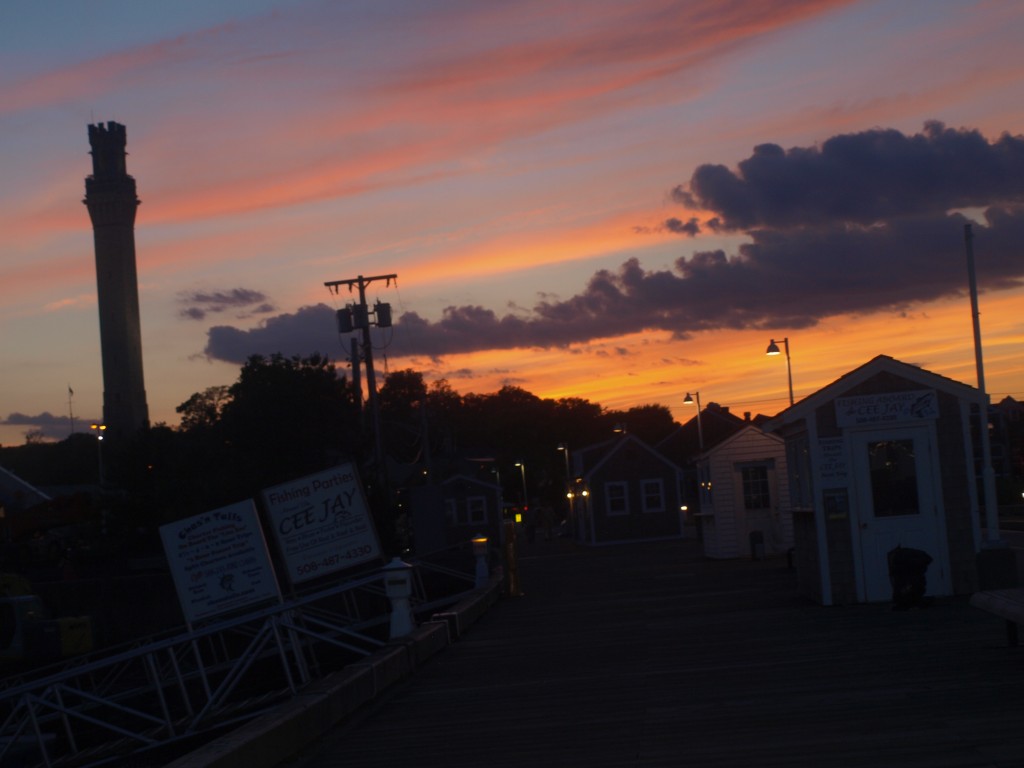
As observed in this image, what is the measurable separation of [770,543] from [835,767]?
96.5 feet

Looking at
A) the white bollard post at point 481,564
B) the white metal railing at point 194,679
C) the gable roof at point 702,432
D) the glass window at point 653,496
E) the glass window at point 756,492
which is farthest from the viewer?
the gable roof at point 702,432

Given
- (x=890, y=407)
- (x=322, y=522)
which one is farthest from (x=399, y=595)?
(x=322, y=522)

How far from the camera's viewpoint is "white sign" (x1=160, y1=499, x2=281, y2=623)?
852 inches

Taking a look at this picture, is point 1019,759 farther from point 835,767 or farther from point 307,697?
point 307,697

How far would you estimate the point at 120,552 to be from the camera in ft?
159

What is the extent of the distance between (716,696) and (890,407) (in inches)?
325

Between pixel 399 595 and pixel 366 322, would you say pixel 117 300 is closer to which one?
pixel 366 322

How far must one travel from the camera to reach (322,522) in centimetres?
2341

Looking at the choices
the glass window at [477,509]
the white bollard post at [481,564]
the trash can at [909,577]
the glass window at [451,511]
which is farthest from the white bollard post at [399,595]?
the glass window at [477,509]

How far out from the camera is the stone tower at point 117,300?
98.2 m

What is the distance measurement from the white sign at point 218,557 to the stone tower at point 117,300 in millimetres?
77644

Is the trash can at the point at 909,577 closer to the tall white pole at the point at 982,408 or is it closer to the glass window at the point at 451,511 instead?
the tall white pole at the point at 982,408

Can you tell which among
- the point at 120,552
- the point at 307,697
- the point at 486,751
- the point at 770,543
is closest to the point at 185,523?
the point at 307,697

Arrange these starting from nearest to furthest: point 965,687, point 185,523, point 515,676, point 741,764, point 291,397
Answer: point 741,764 < point 965,687 < point 515,676 < point 185,523 < point 291,397
